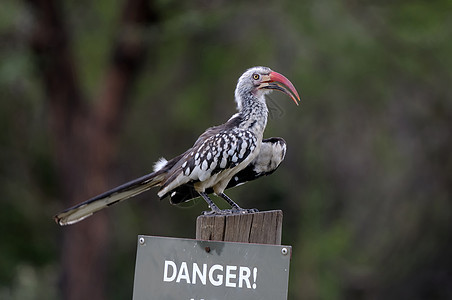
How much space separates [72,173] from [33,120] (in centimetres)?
323

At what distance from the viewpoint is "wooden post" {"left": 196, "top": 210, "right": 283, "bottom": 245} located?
287 centimetres

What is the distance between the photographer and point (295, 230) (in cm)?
1173

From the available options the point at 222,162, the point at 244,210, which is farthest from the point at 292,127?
the point at 244,210

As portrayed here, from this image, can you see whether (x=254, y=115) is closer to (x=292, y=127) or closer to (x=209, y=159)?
(x=209, y=159)

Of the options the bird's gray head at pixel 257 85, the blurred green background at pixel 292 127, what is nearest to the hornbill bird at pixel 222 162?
the bird's gray head at pixel 257 85

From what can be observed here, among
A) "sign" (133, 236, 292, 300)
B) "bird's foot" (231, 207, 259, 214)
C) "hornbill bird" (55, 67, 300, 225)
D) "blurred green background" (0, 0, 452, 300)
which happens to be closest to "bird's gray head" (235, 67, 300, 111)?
"hornbill bird" (55, 67, 300, 225)

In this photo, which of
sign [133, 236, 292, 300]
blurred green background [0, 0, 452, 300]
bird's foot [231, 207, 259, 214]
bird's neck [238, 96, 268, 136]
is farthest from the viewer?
blurred green background [0, 0, 452, 300]

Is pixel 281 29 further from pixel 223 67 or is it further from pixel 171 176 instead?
pixel 171 176

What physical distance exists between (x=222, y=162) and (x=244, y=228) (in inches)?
26.7

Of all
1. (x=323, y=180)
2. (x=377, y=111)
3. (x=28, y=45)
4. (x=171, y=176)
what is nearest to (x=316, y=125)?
(x=377, y=111)

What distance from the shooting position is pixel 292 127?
10375 mm

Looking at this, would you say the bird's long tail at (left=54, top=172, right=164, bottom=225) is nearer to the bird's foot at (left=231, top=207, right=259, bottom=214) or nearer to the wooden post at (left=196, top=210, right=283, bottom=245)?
the bird's foot at (left=231, top=207, right=259, bottom=214)

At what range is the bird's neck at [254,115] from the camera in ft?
12.0

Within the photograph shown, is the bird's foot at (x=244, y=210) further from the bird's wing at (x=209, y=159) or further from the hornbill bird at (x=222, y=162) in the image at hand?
the bird's wing at (x=209, y=159)
